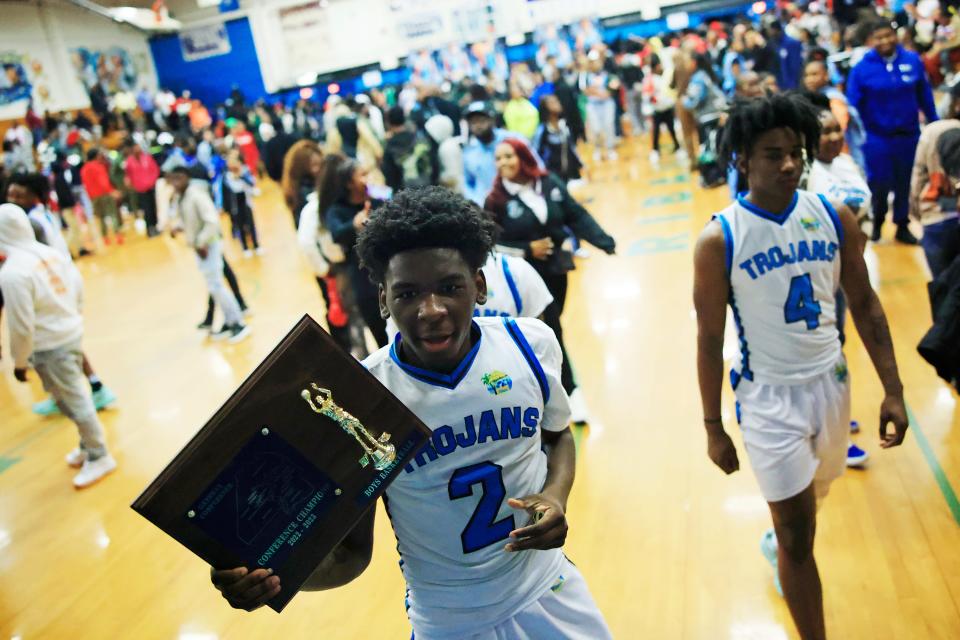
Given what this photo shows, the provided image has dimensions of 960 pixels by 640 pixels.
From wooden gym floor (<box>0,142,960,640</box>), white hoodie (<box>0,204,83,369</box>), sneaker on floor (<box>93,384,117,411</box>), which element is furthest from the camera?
sneaker on floor (<box>93,384,117,411</box>)


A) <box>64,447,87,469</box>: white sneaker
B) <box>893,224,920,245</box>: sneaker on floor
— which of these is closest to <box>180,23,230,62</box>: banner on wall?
<box>64,447,87,469</box>: white sneaker

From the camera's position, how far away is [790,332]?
8.63ft

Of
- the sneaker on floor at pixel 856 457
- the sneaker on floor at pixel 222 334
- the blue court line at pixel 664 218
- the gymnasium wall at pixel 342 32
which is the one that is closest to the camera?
the sneaker on floor at pixel 856 457

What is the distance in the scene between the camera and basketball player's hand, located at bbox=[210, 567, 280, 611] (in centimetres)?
145

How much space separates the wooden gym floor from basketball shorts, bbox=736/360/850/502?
0.75 m

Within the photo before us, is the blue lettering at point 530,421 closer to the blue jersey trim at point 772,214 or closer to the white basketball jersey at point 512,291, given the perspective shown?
the blue jersey trim at point 772,214

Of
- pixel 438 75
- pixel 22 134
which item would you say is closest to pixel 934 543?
pixel 22 134

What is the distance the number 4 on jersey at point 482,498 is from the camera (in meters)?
1.76

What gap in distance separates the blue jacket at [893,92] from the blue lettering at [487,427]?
6.14 metres

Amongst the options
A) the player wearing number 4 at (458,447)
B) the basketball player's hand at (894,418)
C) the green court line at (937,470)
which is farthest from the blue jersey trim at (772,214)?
the green court line at (937,470)

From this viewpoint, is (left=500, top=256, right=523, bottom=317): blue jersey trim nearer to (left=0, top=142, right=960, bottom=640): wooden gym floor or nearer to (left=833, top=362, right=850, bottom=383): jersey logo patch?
(left=0, top=142, right=960, bottom=640): wooden gym floor

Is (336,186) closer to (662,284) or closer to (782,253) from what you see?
(782,253)

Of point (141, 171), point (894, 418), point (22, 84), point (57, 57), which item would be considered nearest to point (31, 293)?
point (894, 418)

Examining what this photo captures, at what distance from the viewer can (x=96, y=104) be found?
23.5m
